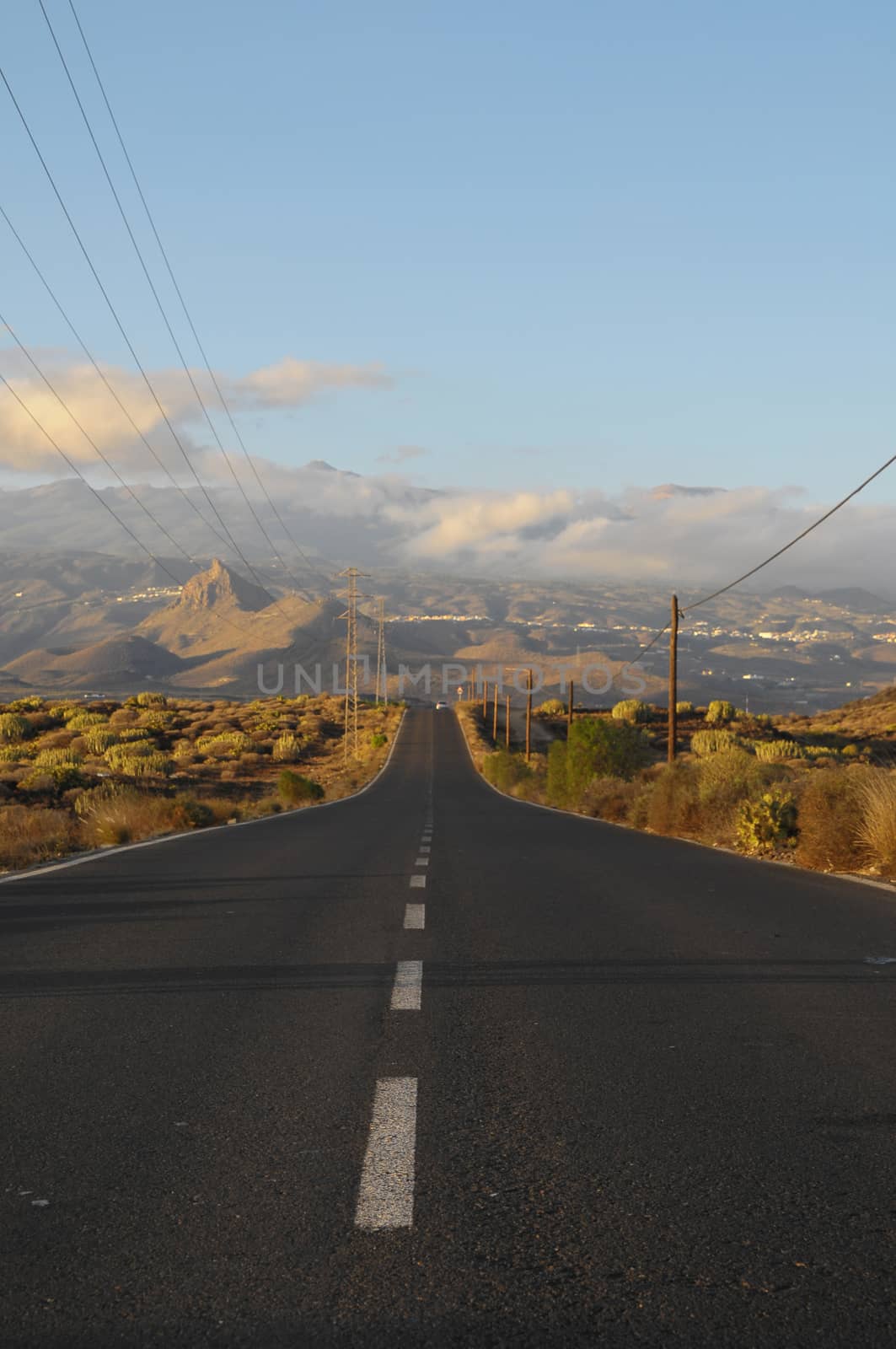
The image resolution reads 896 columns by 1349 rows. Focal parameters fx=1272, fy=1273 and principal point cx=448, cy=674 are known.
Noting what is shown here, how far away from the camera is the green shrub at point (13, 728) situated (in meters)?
78.9

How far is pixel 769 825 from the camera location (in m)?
17.5

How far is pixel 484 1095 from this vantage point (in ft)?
18.0

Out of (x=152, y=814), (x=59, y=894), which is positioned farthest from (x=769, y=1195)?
(x=152, y=814)

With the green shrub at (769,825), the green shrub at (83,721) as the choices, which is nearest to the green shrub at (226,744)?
the green shrub at (83,721)

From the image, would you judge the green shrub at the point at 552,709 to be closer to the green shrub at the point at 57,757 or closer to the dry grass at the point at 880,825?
the green shrub at the point at 57,757

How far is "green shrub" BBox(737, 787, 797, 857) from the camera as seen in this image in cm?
1742

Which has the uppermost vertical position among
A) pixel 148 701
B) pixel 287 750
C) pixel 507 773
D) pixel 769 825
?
pixel 769 825

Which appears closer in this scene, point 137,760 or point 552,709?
point 137,760

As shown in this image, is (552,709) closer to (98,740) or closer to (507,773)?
(98,740)

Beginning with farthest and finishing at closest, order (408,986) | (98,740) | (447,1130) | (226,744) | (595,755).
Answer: (226,744) < (98,740) < (595,755) < (408,986) < (447,1130)

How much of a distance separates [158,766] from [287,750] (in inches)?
882

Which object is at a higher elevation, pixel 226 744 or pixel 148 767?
pixel 226 744

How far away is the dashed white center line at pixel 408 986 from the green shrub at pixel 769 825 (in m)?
9.93

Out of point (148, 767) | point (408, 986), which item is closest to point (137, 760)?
point (148, 767)
